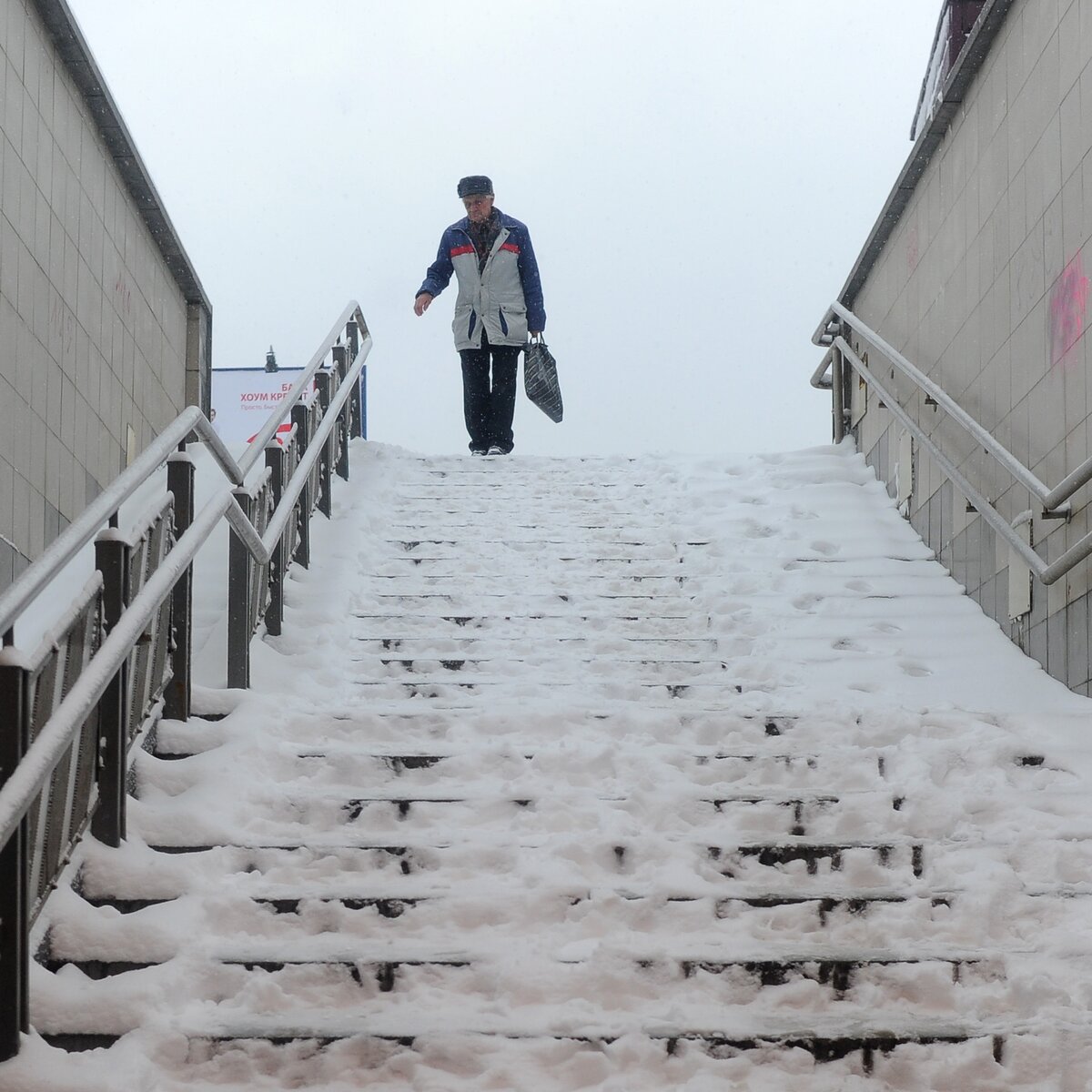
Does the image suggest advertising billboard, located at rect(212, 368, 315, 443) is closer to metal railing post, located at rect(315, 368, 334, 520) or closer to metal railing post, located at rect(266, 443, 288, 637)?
metal railing post, located at rect(315, 368, 334, 520)

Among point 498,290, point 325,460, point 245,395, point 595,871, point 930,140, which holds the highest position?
point 245,395

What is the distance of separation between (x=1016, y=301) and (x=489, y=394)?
3.81 meters

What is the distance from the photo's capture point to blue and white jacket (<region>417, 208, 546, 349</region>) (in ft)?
27.3

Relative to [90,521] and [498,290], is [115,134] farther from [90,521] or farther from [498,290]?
[90,521]

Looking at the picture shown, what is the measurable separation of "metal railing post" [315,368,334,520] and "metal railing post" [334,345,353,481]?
0.42 metres

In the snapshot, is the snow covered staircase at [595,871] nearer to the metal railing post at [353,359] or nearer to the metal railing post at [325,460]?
the metal railing post at [325,460]

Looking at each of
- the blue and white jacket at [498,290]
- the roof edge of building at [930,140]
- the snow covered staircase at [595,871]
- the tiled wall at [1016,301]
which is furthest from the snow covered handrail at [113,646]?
the roof edge of building at [930,140]

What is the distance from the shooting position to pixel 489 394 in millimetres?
8531

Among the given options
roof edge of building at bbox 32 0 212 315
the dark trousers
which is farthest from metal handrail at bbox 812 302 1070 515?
roof edge of building at bbox 32 0 212 315

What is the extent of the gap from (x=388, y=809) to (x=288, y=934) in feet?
1.95

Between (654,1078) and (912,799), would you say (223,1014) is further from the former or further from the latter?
(912,799)

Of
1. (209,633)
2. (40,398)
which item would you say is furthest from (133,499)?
(209,633)

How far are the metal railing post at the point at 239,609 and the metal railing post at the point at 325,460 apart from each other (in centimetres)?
225

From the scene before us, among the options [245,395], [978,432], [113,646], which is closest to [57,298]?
[113,646]
